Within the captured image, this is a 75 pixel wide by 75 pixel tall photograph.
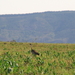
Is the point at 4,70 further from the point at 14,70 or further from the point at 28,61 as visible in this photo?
the point at 28,61

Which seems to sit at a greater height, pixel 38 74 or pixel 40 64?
pixel 40 64

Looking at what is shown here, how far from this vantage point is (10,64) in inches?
601

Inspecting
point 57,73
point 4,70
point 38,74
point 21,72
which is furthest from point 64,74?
point 4,70

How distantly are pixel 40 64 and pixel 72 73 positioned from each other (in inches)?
128

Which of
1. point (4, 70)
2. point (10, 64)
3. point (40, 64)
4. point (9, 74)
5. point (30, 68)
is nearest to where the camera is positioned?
point (9, 74)

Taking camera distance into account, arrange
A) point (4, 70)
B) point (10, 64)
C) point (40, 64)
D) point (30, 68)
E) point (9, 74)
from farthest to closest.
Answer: point (40, 64)
point (10, 64)
point (30, 68)
point (4, 70)
point (9, 74)

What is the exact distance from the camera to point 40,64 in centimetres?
1645

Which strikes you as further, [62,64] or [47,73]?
A: [62,64]

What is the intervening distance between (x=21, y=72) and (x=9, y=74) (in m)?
0.78

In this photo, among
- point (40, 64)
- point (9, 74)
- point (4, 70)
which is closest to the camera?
point (9, 74)

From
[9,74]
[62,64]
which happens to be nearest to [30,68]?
[9,74]

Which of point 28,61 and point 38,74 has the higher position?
point 28,61

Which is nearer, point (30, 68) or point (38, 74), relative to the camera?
point (38, 74)

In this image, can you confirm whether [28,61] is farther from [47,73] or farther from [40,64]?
[47,73]
